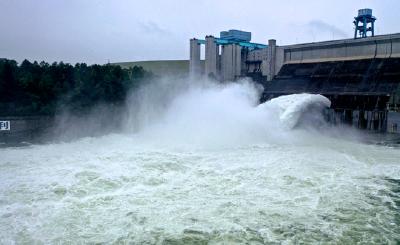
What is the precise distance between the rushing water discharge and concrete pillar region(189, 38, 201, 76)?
551 inches

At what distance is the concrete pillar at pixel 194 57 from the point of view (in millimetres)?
34656

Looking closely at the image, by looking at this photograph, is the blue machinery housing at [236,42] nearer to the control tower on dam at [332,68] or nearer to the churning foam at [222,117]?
the control tower on dam at [332,68]

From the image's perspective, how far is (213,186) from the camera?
1099 centimetres

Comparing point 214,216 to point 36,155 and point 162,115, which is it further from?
point 162,115

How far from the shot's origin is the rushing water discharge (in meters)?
7.81

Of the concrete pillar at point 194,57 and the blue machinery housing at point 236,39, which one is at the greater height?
the blue machinery housing at point 236,39

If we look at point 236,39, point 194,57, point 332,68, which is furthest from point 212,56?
point 332,68

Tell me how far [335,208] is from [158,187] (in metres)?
4.85

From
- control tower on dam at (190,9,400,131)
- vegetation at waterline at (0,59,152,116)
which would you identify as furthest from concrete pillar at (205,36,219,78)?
vegetation at waterline at (0,59,152,116)

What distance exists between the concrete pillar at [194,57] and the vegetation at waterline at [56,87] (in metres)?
8.40

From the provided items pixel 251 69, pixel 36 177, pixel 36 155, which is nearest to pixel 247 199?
pixel 36 177

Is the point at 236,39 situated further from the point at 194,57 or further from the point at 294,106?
the point at 294,106

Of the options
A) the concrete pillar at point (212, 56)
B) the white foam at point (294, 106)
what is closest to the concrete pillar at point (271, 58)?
the concrete pillar at point (212, 56)

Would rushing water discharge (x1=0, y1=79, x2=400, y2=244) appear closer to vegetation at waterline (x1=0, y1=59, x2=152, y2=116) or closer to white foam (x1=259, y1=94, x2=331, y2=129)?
white foam (x1=259, y1=94, x2=331, y2=129)
